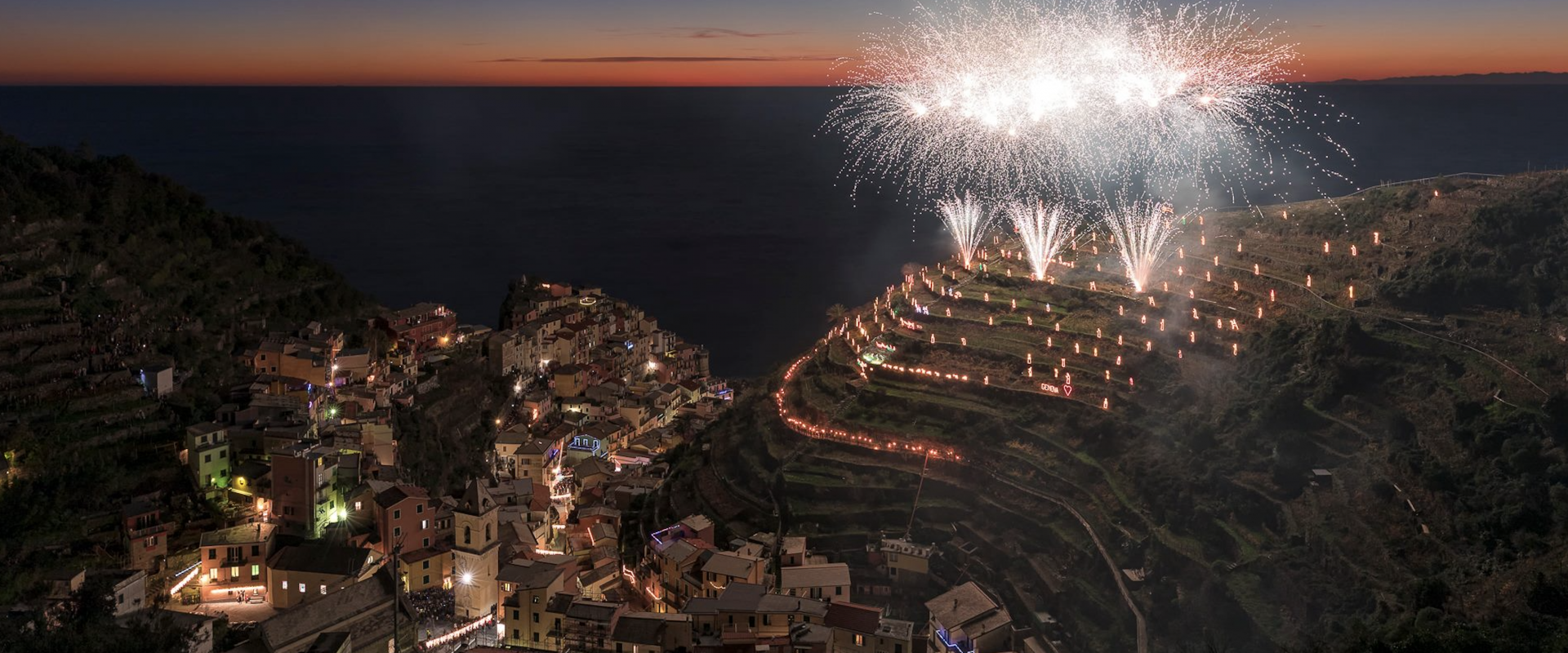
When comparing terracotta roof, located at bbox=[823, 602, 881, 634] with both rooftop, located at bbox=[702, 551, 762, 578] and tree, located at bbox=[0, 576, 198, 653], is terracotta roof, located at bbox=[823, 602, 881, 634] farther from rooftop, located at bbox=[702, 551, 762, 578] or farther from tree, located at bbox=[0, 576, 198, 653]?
tree, located at bbox=[0, 576, 198, 653]

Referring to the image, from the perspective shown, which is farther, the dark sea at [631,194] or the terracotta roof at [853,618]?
the dark sea at [631,194]

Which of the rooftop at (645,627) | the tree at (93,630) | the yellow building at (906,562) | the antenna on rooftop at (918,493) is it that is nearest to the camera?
the tree at (93,630)

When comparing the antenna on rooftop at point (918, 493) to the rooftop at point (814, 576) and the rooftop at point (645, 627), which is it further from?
the rooftop at point (645, 627)

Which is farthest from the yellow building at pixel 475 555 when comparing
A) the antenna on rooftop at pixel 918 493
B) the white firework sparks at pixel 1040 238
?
the white firework sparks at pixel 1040 238

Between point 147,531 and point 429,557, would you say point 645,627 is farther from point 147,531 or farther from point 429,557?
point 147,531

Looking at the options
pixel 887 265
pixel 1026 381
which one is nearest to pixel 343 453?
pixel 1026 381

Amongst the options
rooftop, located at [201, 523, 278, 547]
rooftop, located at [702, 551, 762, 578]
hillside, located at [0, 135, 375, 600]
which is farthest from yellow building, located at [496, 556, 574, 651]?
hillside, located at [0, 135, 375, 600]

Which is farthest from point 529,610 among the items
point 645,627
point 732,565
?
point 732,565
